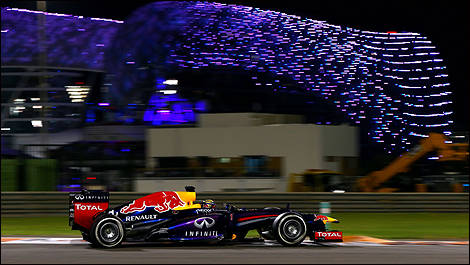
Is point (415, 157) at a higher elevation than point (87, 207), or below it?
higher

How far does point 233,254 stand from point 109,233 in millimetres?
2451

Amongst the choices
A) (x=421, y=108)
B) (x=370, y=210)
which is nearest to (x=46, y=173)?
(x=370, y=210)

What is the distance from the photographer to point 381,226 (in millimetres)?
18016

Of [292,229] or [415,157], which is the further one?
[415,157]

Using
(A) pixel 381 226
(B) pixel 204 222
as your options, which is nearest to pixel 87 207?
(B) pixel 204 222

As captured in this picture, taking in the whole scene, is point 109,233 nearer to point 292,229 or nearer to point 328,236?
point 292,229

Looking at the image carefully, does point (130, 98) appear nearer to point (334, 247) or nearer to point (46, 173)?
point (46, 173)

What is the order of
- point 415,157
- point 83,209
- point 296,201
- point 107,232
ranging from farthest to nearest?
point 415,157 < point 296,201 < point 83,209 < point 107,232

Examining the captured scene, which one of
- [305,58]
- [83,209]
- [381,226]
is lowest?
[381,226]

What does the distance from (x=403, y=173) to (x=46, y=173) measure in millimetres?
16249

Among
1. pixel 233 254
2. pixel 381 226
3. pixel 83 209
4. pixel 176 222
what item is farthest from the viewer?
pixel 381 226

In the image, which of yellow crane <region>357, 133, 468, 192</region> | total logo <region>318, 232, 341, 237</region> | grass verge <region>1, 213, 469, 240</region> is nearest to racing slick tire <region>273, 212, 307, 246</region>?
total logo <region>318, 232, 341, 237</region>

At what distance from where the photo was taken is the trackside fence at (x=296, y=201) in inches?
819

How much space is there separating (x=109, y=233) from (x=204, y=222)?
65.8 inches
